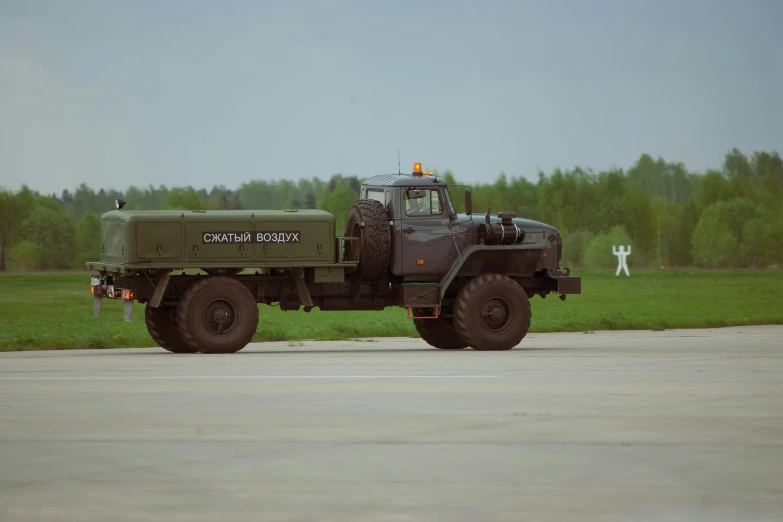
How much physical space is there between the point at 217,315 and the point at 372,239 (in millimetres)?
2922

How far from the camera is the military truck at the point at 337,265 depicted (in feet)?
74.9

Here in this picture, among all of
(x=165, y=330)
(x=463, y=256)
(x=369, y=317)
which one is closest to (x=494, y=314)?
(x=463, y=256)

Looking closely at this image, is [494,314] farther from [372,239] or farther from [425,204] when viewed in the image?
[372,239]

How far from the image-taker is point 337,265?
23.6 meters

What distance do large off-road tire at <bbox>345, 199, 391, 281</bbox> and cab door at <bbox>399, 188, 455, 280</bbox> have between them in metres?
0.33

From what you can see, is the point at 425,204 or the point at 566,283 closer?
the point at 425,204

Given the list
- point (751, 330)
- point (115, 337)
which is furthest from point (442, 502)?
point (751, 330)

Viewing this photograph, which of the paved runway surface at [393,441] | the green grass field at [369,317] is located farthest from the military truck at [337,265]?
the paved runway surface at [393,441]

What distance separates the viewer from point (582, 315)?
36.7m

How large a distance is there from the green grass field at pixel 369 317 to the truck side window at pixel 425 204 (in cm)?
444

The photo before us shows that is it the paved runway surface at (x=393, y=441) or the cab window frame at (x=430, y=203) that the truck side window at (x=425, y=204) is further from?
the paved runway surface at (x=393, y=441)

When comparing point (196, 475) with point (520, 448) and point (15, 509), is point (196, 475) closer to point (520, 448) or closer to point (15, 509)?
point (15, 509)

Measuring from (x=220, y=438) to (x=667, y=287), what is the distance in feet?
180

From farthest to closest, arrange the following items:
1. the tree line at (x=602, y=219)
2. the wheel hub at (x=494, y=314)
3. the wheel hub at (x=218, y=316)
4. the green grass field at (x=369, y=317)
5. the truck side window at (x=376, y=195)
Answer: the tree line at (x=602, y=219), the green grass field at (x=369, y=317), the truck side window at (x=376, y=195), the wheel hub at (x=494, y=314), the wheel hub at (x=218, y=316)
